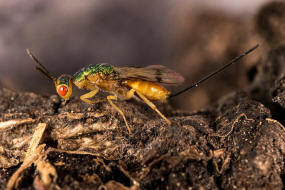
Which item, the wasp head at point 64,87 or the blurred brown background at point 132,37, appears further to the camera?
the blurred brown background at point 132,37

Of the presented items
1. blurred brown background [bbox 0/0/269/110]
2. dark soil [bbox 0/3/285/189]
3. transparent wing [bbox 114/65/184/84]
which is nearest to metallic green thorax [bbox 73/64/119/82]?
transparent wing [bbox 114/65/184/84]

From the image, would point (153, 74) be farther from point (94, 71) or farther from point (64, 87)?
point (64, 87)

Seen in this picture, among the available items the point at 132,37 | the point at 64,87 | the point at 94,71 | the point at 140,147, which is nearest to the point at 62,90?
the point at 64,87

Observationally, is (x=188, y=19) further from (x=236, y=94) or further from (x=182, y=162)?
(x=182, y=162)

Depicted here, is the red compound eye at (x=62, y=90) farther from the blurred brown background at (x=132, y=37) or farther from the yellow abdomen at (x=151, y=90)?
the blurred brown background at (x=132, y=37)

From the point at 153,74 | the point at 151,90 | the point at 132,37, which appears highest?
the point at 132,37

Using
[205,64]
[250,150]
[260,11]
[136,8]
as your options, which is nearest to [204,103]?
[205,64]

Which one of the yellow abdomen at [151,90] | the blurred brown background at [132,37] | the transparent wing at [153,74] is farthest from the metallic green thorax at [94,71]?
the blurred brown background at [132,37]
